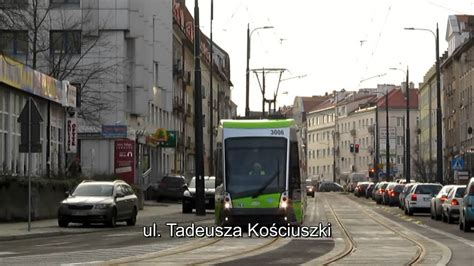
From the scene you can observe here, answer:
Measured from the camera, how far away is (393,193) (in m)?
64.8

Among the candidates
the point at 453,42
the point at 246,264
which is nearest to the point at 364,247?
the point at 246,264

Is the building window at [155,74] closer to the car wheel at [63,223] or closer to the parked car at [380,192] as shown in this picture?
the parked car at [380,192]

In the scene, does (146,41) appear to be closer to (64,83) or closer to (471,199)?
(64,83)

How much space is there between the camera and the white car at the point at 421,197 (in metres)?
47.9

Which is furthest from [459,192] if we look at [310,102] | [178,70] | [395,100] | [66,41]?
[310,102]

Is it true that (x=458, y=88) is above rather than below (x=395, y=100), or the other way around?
below

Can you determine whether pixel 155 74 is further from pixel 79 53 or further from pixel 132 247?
pixel 132 247

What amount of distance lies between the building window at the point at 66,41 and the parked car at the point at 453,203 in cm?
3012

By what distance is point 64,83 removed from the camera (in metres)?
46.8

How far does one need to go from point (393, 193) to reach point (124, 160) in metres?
19.3

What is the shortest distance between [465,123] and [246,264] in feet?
266

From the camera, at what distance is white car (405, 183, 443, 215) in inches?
1885

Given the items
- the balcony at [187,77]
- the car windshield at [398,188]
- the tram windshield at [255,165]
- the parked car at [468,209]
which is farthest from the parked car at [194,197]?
the balcony at [187,77]

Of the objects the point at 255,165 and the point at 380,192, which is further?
the point at 380,192
